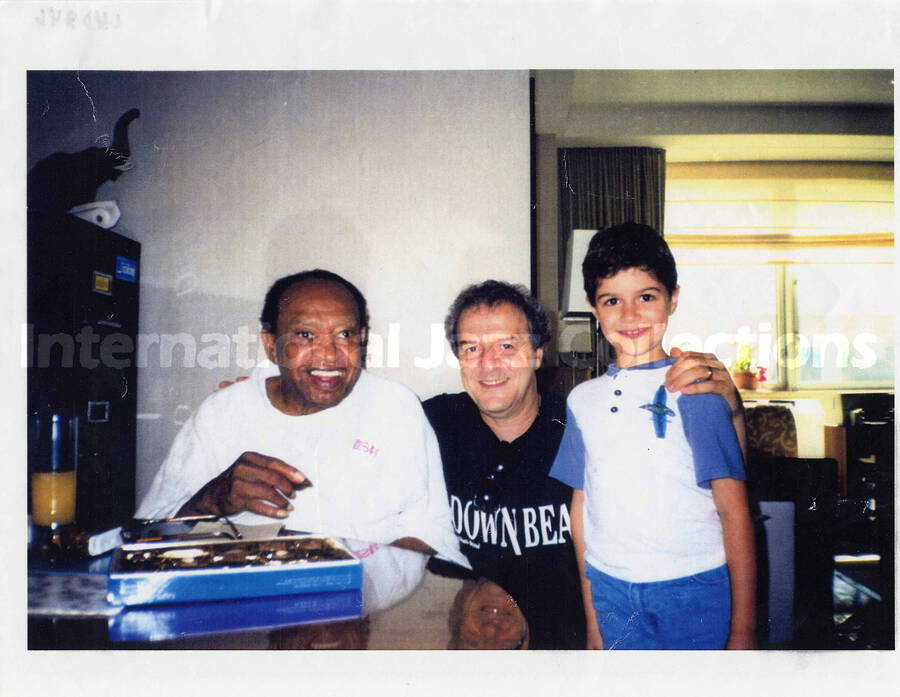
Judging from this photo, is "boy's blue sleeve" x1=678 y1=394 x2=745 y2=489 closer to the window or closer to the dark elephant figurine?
the window

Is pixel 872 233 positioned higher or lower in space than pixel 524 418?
higher

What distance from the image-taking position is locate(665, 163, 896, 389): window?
5.85 feet

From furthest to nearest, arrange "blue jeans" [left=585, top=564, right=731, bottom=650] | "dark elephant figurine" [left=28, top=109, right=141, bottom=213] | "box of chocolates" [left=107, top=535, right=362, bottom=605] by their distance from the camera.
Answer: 1. "dark elephant figurine" [left=28, top=109, right=141, bottom=213]
2. "blue jeans" [left=585, top=564, right=731, bottom=650]
3. "box of chocolates" [left=107, top=535, right=362, bottom=605]

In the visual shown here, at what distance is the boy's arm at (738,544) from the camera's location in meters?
1.70

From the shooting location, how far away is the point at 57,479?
69.1 inches

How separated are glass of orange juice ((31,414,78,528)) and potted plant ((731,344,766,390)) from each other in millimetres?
1818

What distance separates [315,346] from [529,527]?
0.77 meters

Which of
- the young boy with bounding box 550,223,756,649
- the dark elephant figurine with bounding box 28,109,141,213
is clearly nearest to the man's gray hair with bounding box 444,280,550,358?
the young boy with bounding box 550,223,756,649

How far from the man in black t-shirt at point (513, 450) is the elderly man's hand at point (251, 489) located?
0.43 m

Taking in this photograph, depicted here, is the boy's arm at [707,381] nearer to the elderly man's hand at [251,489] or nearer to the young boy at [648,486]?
the young boy at [648,486]

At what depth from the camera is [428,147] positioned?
1.82 m
